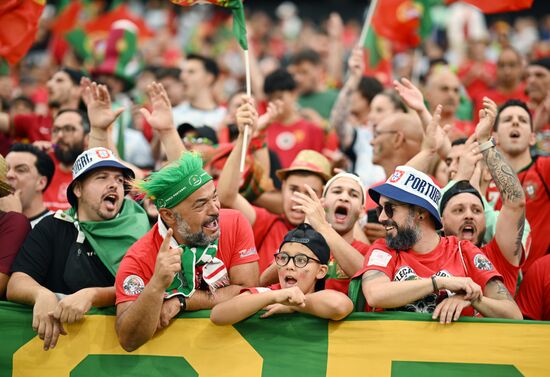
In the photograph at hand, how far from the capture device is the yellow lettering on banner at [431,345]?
5.60 metres

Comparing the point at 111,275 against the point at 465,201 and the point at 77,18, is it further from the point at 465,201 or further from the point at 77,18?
the point at 77,18

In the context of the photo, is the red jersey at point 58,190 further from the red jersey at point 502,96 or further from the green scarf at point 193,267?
the red jersey at point 502,96


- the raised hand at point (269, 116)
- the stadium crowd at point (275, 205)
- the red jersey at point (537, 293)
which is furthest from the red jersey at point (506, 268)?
the raised hand at point (269, 116)

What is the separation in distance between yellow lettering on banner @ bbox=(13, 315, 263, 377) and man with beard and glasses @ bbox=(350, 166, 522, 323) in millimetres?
876

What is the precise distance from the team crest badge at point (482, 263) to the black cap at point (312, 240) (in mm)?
996

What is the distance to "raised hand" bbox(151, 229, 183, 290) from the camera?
231 inches

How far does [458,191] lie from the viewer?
694 cm

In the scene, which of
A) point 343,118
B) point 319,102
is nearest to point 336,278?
point 343,118

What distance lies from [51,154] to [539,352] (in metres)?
5.34

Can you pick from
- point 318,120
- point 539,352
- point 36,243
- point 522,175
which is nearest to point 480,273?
point 539,352

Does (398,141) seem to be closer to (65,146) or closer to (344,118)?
(344,118)

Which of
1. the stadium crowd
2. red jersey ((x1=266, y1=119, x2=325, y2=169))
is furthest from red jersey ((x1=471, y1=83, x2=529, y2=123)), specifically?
red jersey ((x1=266, y1=119, x2=325, y2=169))

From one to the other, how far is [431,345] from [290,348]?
89 cm

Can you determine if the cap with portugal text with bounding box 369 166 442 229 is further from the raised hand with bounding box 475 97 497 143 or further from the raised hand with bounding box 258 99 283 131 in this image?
the raised hand with bounding box 258 99 283 131
